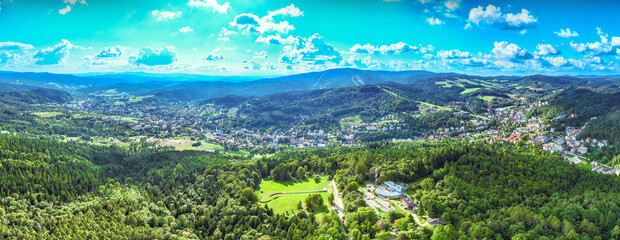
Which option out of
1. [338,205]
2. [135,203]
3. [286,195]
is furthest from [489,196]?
[135,203]

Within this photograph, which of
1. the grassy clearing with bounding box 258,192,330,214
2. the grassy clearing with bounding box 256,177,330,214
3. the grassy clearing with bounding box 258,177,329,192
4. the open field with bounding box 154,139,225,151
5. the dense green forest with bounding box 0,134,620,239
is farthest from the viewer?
the open field with bounding box 154,139,225,151

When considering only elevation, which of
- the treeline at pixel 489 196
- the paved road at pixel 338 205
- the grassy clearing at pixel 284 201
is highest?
the treeline at pixel 489 196

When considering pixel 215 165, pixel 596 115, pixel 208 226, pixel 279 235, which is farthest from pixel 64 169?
pixel 596 115

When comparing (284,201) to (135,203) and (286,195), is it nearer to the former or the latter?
(286,195)

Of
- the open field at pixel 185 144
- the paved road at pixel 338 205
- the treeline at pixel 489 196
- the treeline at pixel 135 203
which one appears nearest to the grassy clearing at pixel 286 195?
the paved road at pixel 338 205

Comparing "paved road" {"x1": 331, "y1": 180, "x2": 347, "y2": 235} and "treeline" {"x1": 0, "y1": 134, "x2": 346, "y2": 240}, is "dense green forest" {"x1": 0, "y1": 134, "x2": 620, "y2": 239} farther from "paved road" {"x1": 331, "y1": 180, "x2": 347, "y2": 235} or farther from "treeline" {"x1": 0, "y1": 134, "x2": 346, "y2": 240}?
"paved road" {"x1": 331, "y1": 180, "x2": 347, "y2": 235}

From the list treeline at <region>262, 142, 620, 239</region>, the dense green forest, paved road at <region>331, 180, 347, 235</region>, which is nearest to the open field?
the dense green forest

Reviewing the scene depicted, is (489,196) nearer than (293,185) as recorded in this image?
Yes

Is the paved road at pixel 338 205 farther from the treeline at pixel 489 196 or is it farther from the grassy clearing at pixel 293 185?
the grassy clearing at pixel 293 185
